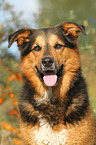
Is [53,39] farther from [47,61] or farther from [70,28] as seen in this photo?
[47,61]

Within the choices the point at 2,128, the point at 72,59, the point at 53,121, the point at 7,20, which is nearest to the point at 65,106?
the point at 53,121


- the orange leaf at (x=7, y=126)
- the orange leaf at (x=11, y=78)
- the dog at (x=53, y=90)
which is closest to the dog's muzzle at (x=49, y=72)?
the dog at (x=53, y=90)

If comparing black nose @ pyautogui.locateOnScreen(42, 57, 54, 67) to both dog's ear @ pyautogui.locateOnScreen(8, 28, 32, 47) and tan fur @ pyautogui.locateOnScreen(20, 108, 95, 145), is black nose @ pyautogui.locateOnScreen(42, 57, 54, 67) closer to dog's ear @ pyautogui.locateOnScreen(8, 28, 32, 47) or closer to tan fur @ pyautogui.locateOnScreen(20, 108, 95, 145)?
dog's ear @ pyautogui.locateOnScreen(8, 28, 32, 47)

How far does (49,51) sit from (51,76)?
47 cm

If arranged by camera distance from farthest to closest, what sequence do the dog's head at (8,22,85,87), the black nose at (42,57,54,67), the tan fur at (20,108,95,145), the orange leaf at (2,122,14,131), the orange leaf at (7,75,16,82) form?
the orange leaf at (7,75,16,82) < the orange leaf at (2,122,14,131) < the dog's head at (8,22,85,87) < the black nose at (42,57,54,67) < the tan fur at (20,108,95,145)

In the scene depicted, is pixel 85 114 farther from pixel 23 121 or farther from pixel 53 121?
pixel 23 121

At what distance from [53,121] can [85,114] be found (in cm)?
59

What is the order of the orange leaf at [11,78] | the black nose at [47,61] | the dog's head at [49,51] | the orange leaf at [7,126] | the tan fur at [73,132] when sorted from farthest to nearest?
the orange leaf at [11,78]
the orange leaf at [7,126]
the dog's head at [49,51]
the black nose at [47,61]
the tan fur at [73,132]

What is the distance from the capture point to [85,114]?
12.7 ft

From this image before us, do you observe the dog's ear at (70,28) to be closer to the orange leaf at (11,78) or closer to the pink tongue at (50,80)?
the pink tongue at (50,80)

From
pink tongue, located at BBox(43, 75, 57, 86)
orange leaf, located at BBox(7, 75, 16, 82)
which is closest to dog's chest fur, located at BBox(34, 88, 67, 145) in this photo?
pink tongue, located at BBox(43, 75, 57, 86)

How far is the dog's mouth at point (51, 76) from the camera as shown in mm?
4013

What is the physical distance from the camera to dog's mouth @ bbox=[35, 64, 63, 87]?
401cm

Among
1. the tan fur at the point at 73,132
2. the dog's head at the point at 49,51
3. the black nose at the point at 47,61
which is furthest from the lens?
the dog's head at the point at 49,51
